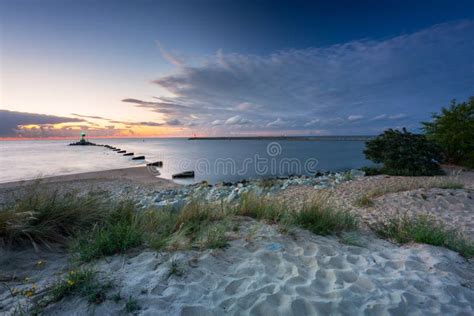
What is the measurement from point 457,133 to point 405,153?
4.59m

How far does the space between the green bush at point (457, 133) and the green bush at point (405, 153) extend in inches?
78.3

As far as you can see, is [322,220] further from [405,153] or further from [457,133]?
[457,133]

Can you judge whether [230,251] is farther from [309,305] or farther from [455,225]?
[455,225]

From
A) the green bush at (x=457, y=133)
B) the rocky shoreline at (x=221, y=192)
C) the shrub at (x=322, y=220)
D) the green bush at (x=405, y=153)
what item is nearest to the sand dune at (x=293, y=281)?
the shrub at (x=322, y=220)

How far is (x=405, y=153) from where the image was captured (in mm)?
14414

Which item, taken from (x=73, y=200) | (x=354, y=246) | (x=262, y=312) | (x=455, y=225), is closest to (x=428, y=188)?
(x=455, y=225)

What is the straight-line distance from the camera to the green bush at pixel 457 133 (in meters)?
15.2

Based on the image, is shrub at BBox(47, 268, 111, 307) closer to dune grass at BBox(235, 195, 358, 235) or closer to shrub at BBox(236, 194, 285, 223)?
dune grass at BBox(235, 195, 358, 235)

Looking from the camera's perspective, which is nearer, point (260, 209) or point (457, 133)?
point (260, 209)

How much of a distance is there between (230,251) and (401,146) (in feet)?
50.3

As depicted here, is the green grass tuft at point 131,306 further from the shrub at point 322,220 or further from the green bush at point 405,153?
the green bush at point 405,153

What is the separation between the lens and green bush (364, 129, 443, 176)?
1370cm

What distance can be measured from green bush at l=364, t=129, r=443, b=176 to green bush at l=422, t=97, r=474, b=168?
1.99m

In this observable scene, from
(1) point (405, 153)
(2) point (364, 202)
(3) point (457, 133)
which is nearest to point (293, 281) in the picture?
(2) point (364, 202)
